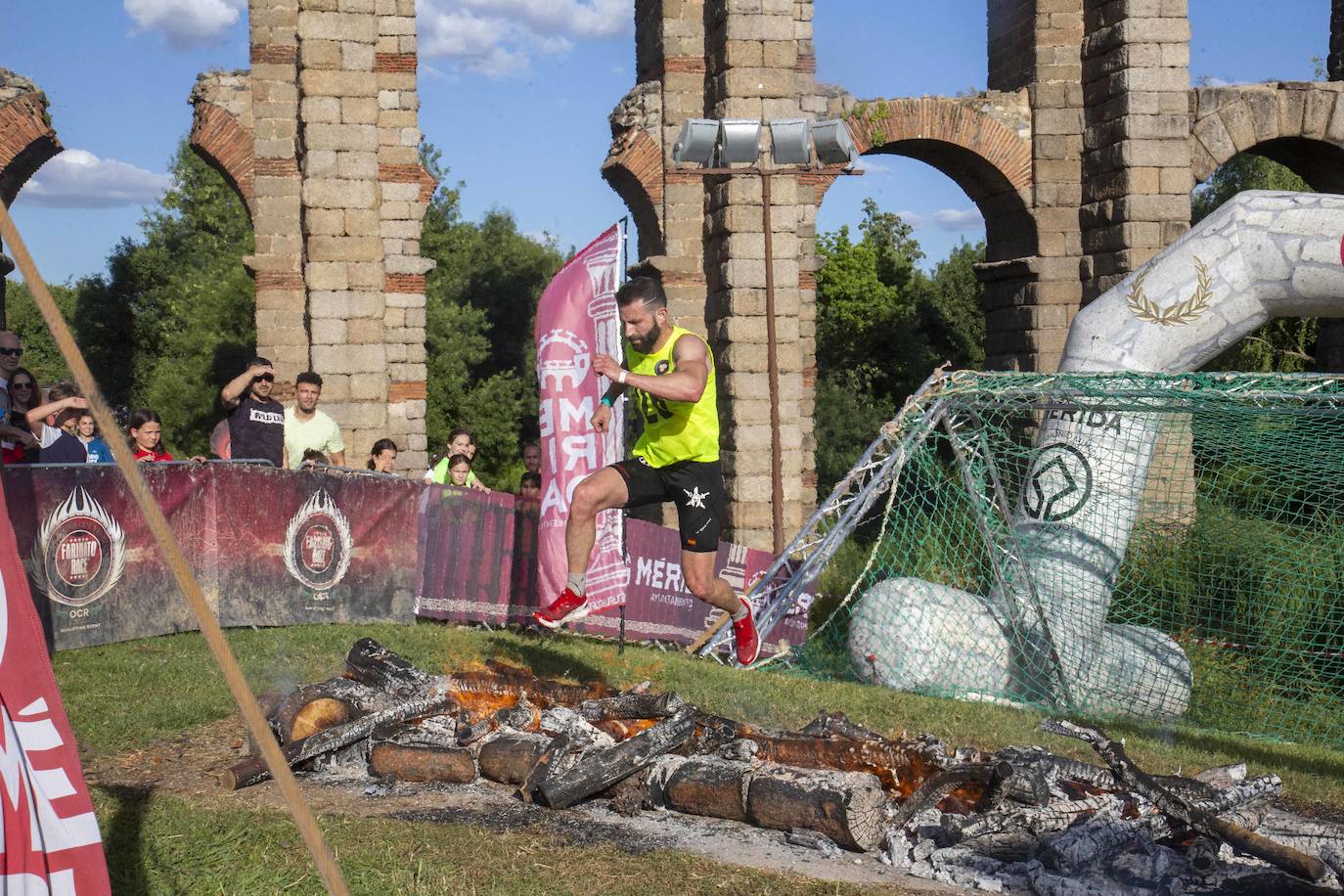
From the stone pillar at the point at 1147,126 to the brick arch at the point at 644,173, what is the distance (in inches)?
230

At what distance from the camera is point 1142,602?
9867 mm

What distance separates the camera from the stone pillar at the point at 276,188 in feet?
66.4

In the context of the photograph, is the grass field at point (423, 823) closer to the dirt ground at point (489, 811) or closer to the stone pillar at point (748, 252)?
the dirt ground at point (489, 811)

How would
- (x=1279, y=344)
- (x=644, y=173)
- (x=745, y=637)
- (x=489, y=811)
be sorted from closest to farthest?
1. (x=489, y=811)
2. (x=745, y=637)
3. (x=644, y=173)
4. (x=1279, y=344)

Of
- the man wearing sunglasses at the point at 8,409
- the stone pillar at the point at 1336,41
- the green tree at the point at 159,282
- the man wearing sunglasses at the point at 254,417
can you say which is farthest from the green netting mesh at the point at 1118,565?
the green tree at the point at 159,282

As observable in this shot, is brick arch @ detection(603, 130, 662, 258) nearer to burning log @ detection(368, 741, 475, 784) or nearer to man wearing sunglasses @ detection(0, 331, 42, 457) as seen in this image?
man wearing sunglasses @ detection(0, 331, 42, 457)

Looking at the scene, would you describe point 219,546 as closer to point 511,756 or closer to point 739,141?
point 511,756

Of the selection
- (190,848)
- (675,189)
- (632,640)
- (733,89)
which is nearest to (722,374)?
(733,89)

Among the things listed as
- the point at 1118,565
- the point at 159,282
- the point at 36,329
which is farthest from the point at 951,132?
the point at 36,329

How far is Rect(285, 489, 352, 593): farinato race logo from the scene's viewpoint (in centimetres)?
999

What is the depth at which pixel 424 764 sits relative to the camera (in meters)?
5.67

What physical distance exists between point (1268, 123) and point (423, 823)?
53.0 feet

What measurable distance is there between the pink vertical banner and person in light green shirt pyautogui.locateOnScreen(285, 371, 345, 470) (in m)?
2.12

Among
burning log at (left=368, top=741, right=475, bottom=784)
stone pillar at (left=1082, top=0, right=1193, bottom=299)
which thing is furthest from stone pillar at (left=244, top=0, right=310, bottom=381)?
burning log at (left=368, top=741, right=475, bottom=784)
